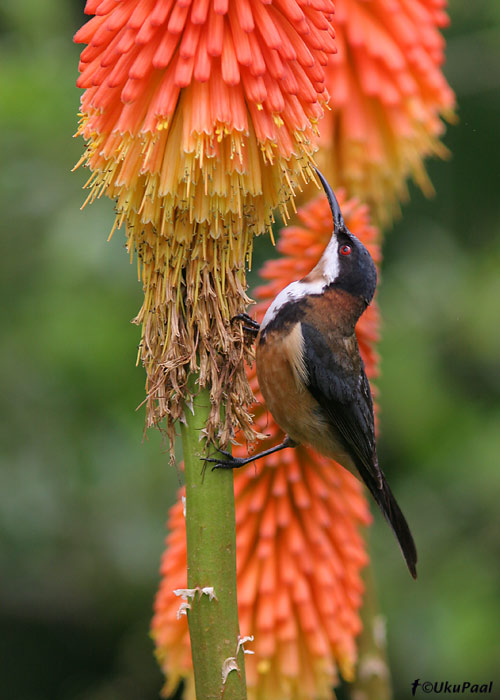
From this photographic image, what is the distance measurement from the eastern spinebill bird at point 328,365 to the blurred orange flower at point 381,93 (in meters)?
0.48

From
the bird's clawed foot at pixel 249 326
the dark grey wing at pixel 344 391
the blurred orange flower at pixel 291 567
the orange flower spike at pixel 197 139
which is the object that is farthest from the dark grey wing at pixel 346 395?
the orange flower spike at pixel 197 139

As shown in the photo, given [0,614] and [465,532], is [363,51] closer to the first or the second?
[465,532]

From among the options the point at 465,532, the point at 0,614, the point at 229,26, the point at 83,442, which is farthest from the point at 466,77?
the point at 0,614

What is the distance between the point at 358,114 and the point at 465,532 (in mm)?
2591

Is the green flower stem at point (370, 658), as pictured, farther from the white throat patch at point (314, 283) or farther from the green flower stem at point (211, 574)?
the green flower stem at point (211, 574)

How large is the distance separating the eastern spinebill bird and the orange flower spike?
31.3 inches

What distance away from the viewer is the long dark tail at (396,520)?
263 centimetres

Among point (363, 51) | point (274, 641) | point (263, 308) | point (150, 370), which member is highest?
point (363, 51)

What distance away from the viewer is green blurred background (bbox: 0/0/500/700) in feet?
12.9

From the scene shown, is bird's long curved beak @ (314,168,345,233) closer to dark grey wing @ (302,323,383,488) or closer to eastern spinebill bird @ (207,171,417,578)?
eastern spinebill bird @ (207,171,417,578)

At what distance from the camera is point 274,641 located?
8.52 feet

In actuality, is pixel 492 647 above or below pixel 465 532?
below

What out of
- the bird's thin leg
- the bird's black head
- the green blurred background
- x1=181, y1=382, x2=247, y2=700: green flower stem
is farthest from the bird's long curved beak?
the green blurred background

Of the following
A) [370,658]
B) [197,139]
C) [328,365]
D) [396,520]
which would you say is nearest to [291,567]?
[396,520]
